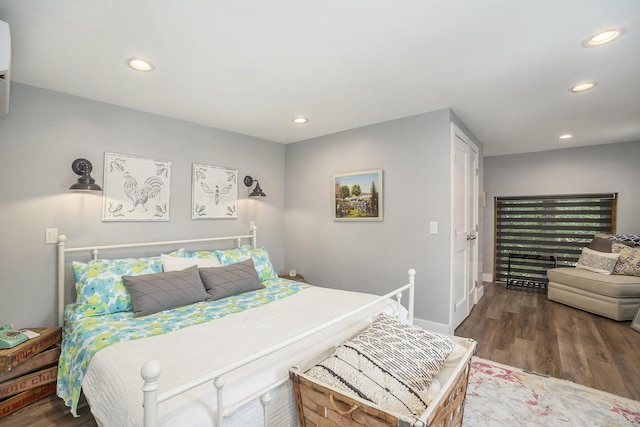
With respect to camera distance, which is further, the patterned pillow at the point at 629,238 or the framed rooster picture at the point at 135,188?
the patterned pillow at the point at 629,238

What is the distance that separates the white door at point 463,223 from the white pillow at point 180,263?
2406 millimetres

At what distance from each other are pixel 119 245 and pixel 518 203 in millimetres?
6013

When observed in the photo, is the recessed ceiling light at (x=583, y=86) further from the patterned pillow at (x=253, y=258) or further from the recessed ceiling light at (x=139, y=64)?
the recessed ceiling light at (x=139, y=64)

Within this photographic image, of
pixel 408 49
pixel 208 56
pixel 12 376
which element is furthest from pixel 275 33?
pixel 12 376

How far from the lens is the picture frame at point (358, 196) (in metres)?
3.44

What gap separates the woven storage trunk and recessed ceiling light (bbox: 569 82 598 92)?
251 centimetres

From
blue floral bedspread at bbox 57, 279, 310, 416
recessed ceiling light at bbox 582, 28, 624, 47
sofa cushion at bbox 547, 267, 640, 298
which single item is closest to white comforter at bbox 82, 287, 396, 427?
blue floral bedspread at bbox 57, 279, 310, 416

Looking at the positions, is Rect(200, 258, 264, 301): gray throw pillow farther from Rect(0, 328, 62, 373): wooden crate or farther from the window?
the window

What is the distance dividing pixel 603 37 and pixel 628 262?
352cm

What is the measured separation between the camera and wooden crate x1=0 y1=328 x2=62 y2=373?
6.13 feet

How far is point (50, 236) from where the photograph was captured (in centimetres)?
241

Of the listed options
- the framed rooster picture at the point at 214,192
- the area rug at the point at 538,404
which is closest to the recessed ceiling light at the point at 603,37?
the area rug at the point at 538,404

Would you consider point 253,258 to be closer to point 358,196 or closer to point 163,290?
point 163,290

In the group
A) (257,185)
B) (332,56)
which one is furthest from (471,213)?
(332,56)
